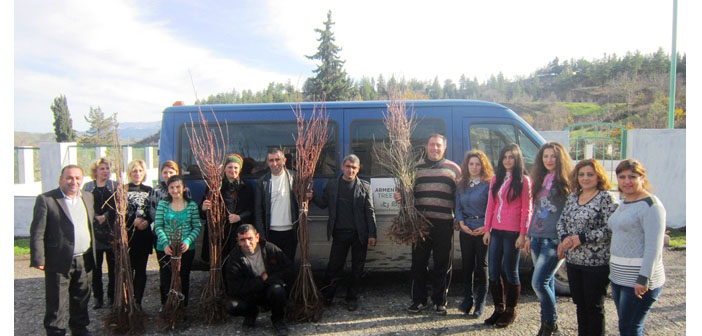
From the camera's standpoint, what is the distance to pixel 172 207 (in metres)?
4.11

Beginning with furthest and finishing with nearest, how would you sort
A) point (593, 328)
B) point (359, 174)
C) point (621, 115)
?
point (621, 115), point (359, 174), point (593, 328)

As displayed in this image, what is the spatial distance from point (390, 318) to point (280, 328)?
116cm

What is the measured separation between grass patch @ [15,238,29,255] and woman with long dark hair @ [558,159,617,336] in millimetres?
8908

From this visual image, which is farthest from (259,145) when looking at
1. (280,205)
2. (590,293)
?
(590,293)

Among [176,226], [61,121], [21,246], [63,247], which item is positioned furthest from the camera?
[61,121]

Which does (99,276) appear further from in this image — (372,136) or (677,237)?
(677,237)

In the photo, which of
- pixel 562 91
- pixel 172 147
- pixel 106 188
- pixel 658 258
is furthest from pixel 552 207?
pixel 562 91

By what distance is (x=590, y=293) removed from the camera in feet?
10.00

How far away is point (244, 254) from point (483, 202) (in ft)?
8.07

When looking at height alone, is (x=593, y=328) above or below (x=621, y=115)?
below

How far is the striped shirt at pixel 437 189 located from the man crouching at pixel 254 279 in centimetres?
157

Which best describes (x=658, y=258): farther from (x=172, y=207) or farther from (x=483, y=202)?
(x=172, y=207)

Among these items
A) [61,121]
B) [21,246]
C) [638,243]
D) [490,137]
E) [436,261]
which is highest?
[61,121]

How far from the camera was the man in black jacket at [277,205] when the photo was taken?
14.0ft
